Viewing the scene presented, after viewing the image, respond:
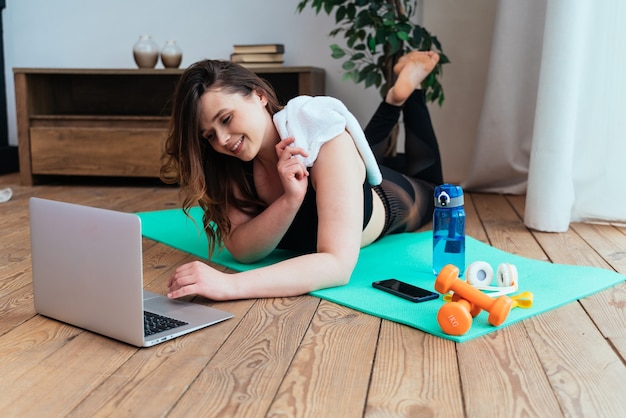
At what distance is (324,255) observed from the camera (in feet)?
5.10

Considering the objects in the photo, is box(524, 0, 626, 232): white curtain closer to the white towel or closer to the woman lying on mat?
the woman lying on mat

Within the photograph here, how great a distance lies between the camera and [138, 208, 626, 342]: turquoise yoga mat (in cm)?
142

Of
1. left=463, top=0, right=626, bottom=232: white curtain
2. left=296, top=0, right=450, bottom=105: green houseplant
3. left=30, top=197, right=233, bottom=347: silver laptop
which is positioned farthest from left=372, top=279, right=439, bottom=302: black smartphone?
left=296, top=0, right=450, bottom=105: green houseplant

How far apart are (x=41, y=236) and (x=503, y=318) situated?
88cm

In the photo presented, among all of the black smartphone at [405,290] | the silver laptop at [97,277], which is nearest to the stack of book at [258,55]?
the black smartphone at [405,290]

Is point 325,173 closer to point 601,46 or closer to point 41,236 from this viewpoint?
point 41,236

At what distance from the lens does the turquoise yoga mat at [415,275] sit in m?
1.42

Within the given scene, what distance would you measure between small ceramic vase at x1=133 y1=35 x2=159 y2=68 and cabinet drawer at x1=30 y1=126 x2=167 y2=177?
0.34m

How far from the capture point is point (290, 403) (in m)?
1.02

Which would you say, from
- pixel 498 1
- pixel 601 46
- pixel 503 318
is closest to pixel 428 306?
pixel 503 318

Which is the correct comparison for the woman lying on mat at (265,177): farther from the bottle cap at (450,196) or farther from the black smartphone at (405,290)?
the bottle cap at (450,196)

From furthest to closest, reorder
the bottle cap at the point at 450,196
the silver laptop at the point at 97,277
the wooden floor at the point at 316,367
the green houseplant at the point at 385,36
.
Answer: the green houseplant at the point at 385,36 → the bottle cap at the point at 450,196 → the silver laptop at the point at 97,277 → the wooden floor at the point at 316,367

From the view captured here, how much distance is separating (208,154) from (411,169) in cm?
91

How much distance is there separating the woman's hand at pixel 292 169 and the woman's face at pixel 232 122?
0.22 ft
